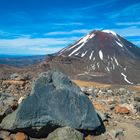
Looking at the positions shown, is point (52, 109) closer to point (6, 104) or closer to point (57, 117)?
point (57, 117)

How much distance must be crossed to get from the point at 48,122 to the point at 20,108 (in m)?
1.05

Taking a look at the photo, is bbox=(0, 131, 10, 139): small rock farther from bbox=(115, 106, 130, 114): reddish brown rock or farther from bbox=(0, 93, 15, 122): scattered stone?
bbox=(115, 106, 130, 114): reddish brown rock

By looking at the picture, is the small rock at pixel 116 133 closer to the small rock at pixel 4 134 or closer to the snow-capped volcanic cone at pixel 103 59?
the small rock at pixel 4 134

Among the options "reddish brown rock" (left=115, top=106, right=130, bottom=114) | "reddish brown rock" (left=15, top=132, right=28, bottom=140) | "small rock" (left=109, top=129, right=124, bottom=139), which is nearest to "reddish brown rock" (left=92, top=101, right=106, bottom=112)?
"reddish brown rock" (left=115, top=106, right=130, bottom=114)

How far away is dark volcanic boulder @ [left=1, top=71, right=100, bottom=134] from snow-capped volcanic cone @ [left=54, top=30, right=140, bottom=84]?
7695 cm

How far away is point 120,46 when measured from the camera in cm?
14700

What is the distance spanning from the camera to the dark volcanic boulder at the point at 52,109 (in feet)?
39.3

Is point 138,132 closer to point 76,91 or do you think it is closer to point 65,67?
point 76,91

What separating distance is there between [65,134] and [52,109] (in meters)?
1.08

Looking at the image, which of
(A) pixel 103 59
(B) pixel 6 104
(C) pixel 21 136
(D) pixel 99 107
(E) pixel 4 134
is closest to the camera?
(C) pixel 21 136

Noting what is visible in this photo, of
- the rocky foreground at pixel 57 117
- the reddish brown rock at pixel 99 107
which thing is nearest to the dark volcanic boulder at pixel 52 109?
the rocky foreground at pixel 57 117

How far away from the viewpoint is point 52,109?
12359 millimetres

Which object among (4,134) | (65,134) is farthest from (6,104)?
(65,134)

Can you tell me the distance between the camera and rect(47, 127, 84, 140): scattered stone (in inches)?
461
